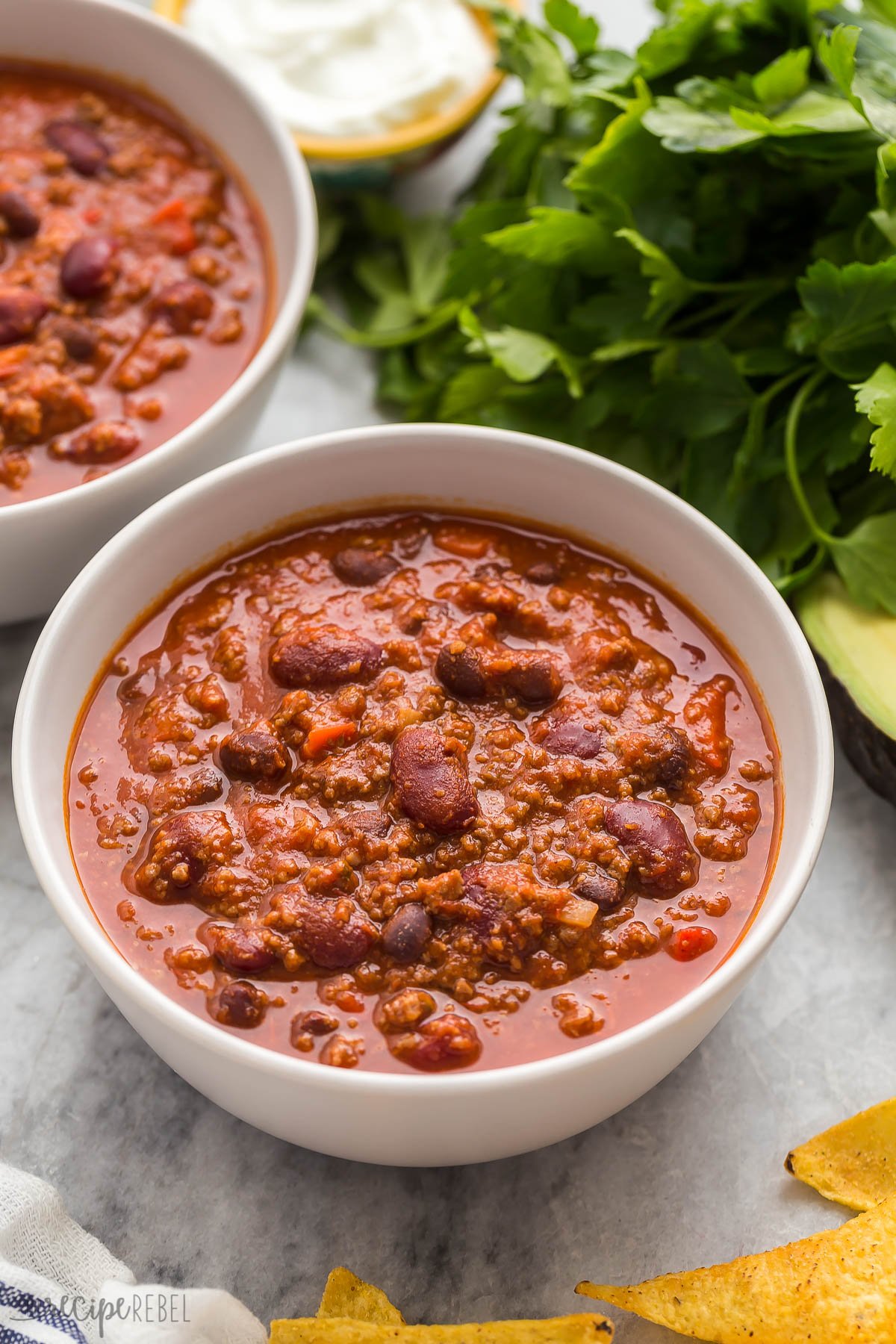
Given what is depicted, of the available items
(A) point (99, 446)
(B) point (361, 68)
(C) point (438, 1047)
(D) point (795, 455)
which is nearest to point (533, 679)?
(C) point (438, 1047)

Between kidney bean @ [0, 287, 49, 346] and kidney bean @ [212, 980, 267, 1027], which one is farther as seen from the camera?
kidney bean @ [0, 287, 49, 346]

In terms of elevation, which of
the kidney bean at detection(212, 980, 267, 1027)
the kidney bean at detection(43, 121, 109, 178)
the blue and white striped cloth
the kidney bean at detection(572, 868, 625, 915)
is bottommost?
the blue and white striped cloth

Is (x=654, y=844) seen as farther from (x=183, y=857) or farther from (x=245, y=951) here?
(x=183, y=857)

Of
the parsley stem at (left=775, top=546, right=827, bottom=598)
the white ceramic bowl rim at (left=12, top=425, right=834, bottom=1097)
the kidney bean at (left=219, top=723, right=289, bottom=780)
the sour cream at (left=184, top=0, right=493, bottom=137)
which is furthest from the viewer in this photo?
the sour cream at (left=184, top=0, right=493, bottom=137)

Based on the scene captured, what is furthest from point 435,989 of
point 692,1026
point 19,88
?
point 19,88

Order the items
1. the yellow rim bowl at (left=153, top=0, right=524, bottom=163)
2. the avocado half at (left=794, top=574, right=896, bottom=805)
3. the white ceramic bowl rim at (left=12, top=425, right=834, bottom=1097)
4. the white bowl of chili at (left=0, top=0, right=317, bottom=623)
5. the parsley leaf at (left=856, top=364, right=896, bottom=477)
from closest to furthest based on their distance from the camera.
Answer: the white ceramic bowl rim at (left=12, top=425, right=834, bottom=1097), the parsley leaf at (left=856, top=364, right=896, bottom=477), the avocado half at (left=794, top=574, right=896, bottom=805), the white bowl of chili at (left=0, top=0, right=317, bottom=623), the yellow rim bowl at (left=153, top=0, right=524, bottom=163)

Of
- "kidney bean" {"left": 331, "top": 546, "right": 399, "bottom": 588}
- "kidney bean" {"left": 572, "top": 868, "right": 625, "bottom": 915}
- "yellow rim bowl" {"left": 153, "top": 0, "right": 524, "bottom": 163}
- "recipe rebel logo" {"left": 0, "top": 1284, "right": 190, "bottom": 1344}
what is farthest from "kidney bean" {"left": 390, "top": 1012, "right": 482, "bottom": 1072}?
"yellow rim bowl" {"left": 153, "top": 0, "right": 524, "bottom": 163}

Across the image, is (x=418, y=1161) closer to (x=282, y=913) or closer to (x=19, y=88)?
(x=282, y=913)

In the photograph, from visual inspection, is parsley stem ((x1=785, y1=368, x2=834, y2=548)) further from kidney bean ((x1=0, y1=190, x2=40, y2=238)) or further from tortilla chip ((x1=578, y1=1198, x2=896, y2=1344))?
kidney bean ((x1=0, y1=190, x2=40, y2=238))
